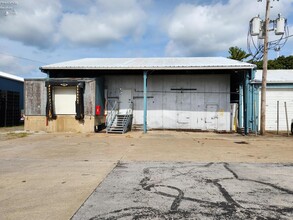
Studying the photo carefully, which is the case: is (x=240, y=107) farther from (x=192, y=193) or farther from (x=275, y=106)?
(x=192, y=193)

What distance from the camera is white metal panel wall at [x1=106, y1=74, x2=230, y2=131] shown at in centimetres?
2014

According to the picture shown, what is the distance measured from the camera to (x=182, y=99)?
20344 millimetres

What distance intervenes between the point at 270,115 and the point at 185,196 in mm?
16143

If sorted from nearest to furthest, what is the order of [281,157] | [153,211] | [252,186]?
[153,211]
[252,186]
[281,157]

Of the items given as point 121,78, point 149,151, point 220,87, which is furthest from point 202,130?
point 149,151

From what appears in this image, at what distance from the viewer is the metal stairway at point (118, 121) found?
17.8m

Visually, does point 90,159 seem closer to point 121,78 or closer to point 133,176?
point 133,176

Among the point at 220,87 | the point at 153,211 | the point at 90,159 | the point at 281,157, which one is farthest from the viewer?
the point at 220,87

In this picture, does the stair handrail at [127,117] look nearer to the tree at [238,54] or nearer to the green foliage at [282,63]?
the tree at [238,54]

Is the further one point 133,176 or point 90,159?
point 90,159

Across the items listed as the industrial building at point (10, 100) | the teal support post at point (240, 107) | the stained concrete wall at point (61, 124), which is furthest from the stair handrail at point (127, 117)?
the industrial building at point (10, 100)

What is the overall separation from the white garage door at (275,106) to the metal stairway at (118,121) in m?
9.30

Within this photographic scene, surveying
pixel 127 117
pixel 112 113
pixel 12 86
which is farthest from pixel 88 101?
pixel 12 86

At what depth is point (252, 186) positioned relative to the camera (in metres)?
5.62
